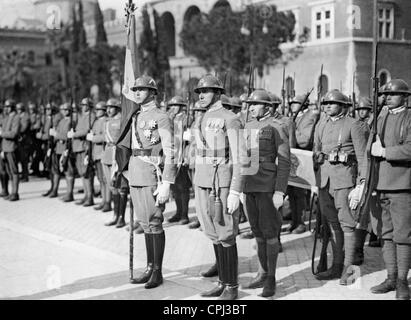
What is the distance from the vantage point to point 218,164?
6082 millimetres

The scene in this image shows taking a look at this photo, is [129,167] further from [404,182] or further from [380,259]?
[380,259]

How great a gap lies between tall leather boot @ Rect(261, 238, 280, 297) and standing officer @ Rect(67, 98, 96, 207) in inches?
243

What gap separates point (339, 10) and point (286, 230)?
12.7 m

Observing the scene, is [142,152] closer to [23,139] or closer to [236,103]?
[236,103]

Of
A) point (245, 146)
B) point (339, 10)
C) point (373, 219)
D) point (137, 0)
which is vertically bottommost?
point (373, 219)

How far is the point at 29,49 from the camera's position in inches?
2292

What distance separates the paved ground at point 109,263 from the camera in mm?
Result: 6375

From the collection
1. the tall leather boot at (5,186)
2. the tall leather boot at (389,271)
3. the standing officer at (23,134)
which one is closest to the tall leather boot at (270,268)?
the tall leather boot at (389,271)

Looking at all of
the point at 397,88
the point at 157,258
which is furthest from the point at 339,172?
the point at 157,258

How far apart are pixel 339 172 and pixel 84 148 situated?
Answer: 6.49 metres

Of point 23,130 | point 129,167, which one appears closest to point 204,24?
point 23,130

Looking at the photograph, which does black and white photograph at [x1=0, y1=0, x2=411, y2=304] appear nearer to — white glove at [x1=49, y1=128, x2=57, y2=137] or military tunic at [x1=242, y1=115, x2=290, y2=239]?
military tunic at [x1=242, y1=115, x2=290, y2=239]

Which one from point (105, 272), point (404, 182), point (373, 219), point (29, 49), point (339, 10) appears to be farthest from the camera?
point (29, 49)

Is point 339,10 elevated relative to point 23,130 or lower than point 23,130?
elevated
